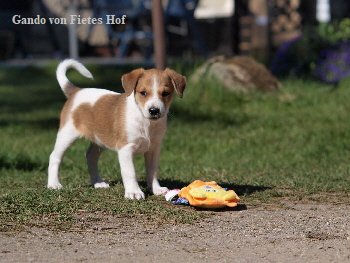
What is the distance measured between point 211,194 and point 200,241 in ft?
2.83

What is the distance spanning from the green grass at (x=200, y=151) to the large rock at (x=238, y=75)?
0.21 metres

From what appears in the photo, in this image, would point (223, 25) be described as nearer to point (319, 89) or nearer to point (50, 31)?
point (50, 31)

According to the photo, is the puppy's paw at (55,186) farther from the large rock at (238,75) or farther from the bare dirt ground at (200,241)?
the large rock at (238,75)

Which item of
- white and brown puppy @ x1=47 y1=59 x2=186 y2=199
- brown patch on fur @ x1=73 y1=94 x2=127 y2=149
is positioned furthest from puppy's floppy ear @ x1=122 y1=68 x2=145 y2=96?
brown patch on fur @ x1=73 y1=94 x2=127 y2=149

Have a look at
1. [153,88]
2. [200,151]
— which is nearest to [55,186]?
[153,88]

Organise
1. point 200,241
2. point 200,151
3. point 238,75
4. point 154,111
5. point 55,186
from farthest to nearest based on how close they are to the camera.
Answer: point 238,75 → point 200,151 → point 55,186 → point 154,111 → point 200,241

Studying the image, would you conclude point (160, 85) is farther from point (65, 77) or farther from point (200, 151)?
point (200, 151)

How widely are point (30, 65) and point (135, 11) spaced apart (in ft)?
8.26

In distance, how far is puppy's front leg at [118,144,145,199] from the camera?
16.9ft

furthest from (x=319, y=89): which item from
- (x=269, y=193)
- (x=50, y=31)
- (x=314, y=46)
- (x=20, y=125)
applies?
(x=50, y=31)

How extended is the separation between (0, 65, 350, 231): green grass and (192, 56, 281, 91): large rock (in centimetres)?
21

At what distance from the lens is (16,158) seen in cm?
749

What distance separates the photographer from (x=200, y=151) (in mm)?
8352

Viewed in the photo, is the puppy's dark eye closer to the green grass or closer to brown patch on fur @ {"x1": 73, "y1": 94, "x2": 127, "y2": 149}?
brown patch on fur @ {"x1": 73, "y1": 94, "x2": 127, "y2": 149}
